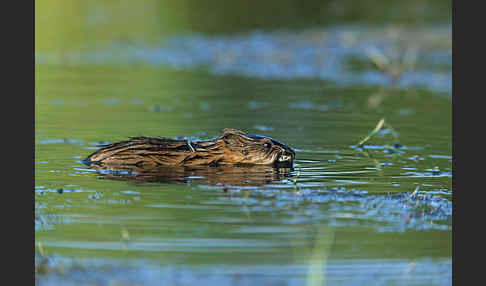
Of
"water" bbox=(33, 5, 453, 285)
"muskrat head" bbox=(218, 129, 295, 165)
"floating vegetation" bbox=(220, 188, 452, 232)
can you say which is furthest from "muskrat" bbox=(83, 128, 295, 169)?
"floating vegetation" bbox=(220, 188, 452, 232)

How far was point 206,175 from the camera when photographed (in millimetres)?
8539

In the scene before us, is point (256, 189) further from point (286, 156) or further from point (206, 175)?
point (286, 156)

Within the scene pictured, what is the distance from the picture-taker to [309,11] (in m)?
27.1

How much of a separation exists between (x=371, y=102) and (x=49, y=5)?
46.9ft

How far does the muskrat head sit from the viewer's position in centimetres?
927

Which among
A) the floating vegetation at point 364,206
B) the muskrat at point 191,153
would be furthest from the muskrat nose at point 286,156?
the floating vegetation at point 364,206

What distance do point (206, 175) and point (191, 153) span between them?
23.1 inches

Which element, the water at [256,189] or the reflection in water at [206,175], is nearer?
the water at [256,189]

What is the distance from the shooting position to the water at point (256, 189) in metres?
5.60

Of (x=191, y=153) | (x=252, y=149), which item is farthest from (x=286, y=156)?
(x=191, y=153)

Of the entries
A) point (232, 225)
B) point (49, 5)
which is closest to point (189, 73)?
point (49, 5)

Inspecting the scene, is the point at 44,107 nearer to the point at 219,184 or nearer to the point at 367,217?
the point at 219,184

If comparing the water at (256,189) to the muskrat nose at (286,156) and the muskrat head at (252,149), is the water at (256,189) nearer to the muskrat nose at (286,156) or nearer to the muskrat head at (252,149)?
the muskrat nose at (286,156)

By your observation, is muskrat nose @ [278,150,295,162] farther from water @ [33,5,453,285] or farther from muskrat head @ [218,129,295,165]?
water @ [33,5,453,285]
